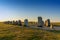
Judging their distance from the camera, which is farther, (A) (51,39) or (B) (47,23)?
(B) (47,23)

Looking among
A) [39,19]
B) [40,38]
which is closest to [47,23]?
[39,19]

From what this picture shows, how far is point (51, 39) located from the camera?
89.5 ft

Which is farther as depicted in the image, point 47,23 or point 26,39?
point 47,23

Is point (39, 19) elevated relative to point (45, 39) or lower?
elevated

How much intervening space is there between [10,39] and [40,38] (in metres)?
5.68

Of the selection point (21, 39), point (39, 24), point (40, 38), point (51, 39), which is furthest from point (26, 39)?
point (39, 24)

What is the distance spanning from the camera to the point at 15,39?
2670 centimetres

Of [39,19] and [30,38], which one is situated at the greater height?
[39,19]

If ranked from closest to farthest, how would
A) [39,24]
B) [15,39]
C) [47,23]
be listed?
1. [15,39]
2. [39,24]
3. [47,23]

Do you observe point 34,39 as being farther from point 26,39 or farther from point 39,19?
point 39,19

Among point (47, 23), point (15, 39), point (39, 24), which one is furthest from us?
point (47, 23)

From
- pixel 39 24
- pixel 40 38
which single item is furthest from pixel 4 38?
pixel 39 24

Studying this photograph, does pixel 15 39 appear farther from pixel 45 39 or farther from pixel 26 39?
pixel 45 39

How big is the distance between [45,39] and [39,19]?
29.1 metres
